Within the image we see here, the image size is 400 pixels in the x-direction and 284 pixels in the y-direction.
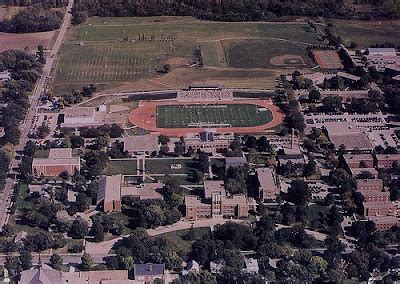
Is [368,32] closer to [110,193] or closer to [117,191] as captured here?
[117,191]

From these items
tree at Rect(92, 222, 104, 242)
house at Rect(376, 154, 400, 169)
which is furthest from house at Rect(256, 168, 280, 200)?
tree at Rect(92, 222, 104, 242)

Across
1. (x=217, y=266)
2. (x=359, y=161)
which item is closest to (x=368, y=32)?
(x=359, y=161)

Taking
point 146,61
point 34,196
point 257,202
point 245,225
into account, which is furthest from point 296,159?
point 146,61

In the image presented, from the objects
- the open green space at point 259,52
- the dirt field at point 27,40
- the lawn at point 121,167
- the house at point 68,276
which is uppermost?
the house at point 68,276

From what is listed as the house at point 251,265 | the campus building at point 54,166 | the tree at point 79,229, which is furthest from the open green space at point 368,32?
the tree at point 79,229

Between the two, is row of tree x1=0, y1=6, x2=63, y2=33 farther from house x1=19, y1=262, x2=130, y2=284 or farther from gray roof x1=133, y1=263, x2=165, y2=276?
gray roof x1=133, y1=263, x2=165, y2=276

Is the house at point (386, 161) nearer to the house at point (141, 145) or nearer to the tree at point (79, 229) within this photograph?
the house at point (141, 145)
